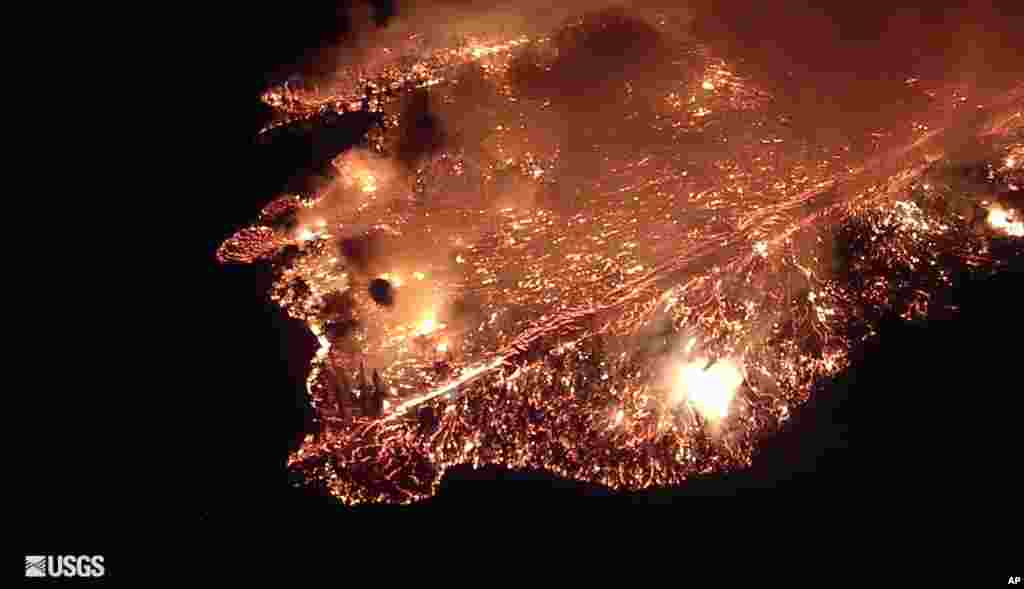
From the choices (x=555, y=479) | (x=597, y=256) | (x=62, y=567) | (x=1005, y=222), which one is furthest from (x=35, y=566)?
(x=1005, y=222)

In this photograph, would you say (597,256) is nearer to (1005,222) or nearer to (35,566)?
(1005,222)

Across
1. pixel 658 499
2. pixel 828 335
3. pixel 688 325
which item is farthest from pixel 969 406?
pixel 658 499

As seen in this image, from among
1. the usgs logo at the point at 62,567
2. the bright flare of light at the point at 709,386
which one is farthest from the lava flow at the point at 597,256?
the usgs logo at the point at 62,567

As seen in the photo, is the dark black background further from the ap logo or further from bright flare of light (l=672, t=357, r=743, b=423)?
bright flare of light (l=672, t=357, r=743, b=423)

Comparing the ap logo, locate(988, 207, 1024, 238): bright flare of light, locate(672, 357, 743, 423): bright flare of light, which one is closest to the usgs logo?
the ap logo

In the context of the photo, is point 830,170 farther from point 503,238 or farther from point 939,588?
point 939,588

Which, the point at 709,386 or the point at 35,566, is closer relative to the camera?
the point at 35,566

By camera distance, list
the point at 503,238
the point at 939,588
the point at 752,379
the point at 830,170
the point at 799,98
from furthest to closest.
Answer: the point at 799,98, the point at 830,170, the point at 503,238, the point at 752,379, the point at 939,588
